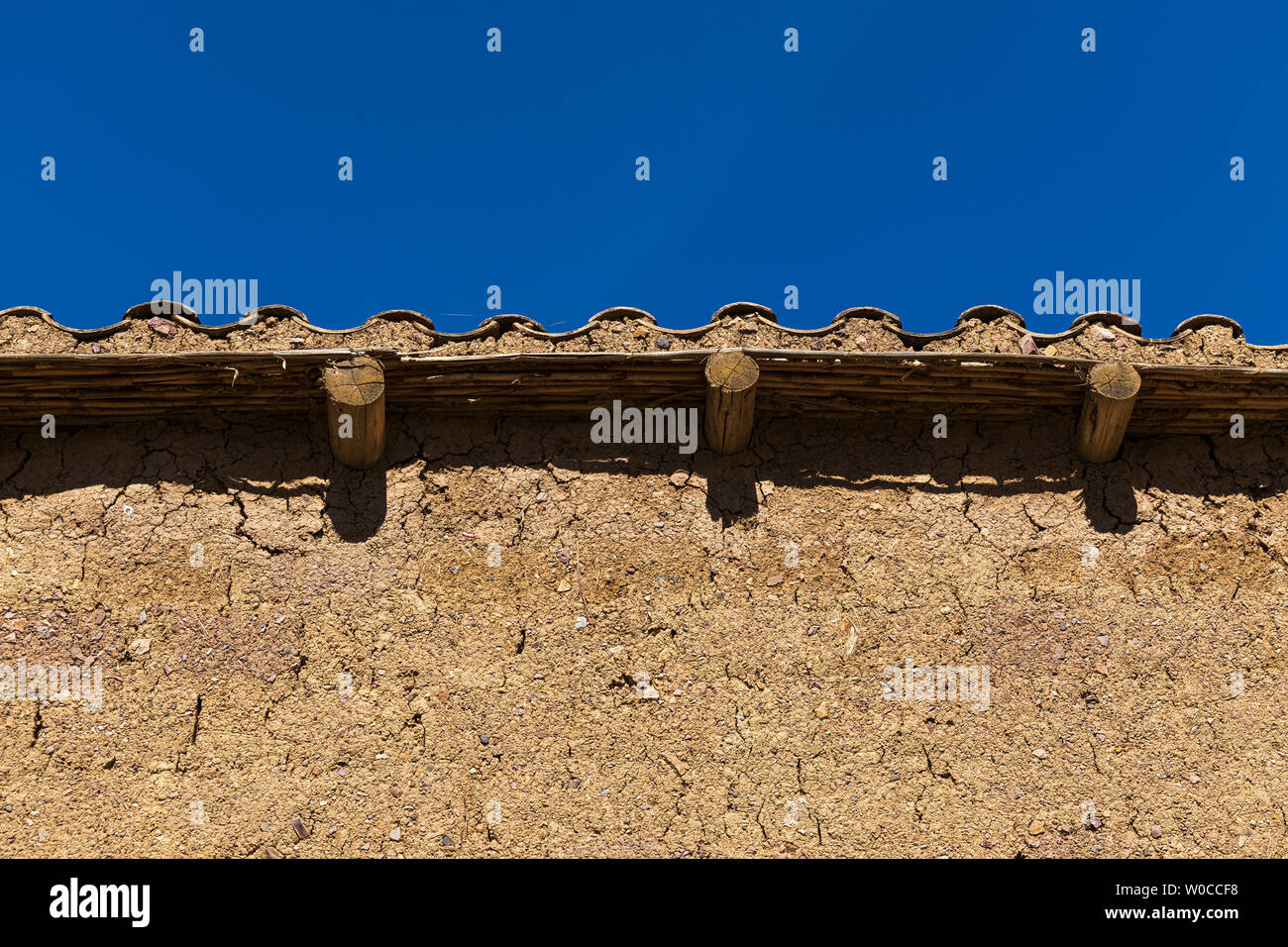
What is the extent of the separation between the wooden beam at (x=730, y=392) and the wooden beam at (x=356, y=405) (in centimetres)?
148

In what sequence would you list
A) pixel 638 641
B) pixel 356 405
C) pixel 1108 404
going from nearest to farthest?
pixel 638 641, pixel 356 405, pixel 1108 404

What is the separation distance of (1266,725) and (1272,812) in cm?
38

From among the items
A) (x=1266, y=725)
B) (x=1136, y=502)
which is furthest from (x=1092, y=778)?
(x=1136, y=502)

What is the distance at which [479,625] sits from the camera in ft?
15.8

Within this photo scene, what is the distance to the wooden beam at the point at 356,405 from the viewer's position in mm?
4953

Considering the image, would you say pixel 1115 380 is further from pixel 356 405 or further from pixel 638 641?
pixel 356 405

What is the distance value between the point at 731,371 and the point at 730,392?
0.34 feet

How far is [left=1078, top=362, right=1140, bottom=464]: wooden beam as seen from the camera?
507 centimetres

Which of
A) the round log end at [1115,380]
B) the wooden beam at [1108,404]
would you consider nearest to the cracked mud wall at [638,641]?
the wooden beam at [1108,404]

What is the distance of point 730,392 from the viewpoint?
16.4 feet

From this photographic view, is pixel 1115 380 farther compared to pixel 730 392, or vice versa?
pixel 1115 380

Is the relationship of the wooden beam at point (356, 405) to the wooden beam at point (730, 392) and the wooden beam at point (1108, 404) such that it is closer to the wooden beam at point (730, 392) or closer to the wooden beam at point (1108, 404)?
the wooden beam at point (730, 392)

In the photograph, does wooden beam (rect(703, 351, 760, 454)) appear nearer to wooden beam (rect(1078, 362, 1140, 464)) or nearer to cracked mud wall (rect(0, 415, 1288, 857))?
cracked mud wall (rect(0, 415, 1288, 857))

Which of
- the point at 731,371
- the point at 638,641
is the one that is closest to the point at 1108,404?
the point at 731,371
